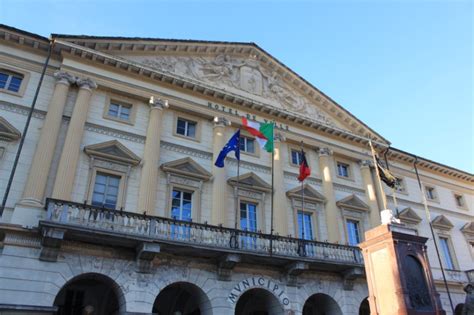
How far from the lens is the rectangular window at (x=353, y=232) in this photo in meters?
21.7

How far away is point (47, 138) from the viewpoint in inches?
612

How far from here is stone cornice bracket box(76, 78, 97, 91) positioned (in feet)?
58.0

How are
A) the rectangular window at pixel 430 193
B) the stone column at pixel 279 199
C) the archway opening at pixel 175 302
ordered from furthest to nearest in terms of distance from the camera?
1. the rectangular window at pixel 430 193
2. the stone column at pixel 279 199
3. the archway opening at pixel 175 302

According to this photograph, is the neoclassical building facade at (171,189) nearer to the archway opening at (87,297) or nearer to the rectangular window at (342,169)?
the archway opening at (87,297)

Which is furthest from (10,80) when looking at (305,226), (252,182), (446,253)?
(446,253)

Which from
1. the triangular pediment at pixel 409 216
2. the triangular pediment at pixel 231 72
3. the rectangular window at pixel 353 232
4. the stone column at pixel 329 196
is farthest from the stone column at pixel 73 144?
the triangular pediment at pixel 409 216

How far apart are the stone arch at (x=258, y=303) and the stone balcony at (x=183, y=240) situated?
1.27 m

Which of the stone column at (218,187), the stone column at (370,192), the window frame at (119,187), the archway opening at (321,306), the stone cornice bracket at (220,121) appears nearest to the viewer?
the window frame at (119,187)

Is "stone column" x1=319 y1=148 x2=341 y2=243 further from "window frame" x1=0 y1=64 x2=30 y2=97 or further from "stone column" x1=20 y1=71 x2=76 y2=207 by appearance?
"window frame" x1=0 y1=64 x2=30 y2=97

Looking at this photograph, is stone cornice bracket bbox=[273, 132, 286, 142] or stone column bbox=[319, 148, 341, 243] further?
stone cornice bracket bbox=[273, 132, 286, 142]

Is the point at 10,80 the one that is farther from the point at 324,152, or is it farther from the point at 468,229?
the point at 468,229

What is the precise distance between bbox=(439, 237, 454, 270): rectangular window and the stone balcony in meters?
9.96

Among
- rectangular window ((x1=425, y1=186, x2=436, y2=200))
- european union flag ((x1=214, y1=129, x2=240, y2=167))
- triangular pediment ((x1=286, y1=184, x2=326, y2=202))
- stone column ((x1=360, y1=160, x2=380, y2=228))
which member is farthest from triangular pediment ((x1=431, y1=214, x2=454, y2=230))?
european union flag ((x1=214, y1=129, x2=240, y2=167))

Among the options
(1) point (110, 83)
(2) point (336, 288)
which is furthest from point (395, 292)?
(1) point (110, 83)
